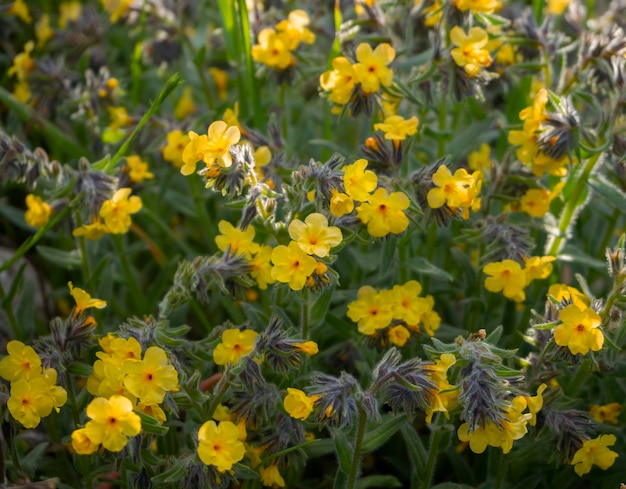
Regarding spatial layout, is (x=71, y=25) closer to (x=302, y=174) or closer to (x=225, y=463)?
(x=302, y=174)

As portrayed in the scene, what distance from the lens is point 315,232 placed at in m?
2.34

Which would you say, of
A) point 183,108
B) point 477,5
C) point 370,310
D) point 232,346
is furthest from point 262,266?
point 183,108

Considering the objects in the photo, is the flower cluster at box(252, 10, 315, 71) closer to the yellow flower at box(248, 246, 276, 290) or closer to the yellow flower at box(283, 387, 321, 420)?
the yellow flower at box(248, 246, 276, 290)

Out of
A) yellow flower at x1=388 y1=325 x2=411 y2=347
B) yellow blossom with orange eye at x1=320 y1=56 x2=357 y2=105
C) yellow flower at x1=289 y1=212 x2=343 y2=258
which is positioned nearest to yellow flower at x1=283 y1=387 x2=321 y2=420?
yellow flower at x1=289 y1=212 x2=343 y2=258

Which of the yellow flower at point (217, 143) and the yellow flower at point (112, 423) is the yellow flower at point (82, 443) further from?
the yellow flower at point (217, 143)

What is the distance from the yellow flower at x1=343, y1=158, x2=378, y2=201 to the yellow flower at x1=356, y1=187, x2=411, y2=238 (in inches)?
1.6

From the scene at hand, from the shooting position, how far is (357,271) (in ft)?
11.0

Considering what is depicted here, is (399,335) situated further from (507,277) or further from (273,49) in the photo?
(273,49)

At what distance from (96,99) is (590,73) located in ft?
7.10

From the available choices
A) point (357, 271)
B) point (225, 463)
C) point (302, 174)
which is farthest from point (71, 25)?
point (225, 463)

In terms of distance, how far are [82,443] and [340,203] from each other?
38.1 inches

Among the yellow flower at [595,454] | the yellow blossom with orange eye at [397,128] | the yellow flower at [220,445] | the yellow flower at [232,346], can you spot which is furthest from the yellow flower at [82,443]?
the yellow flower at [595,454]

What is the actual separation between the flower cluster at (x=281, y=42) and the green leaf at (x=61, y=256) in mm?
1104

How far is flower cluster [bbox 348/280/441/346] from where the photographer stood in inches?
107
